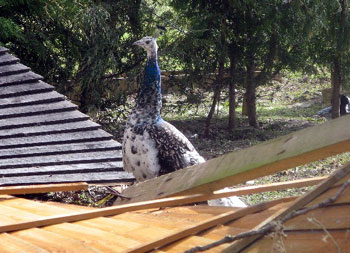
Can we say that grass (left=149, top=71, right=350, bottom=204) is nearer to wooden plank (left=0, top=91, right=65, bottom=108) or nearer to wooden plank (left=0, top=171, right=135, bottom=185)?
wooden plank (left=0, top=91, right=65, bottom=108)

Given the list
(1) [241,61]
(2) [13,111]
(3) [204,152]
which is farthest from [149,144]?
(1) [241,61]

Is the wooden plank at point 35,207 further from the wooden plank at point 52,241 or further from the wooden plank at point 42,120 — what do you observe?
the wooden plank at point 42,120

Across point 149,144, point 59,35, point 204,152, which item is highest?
point 59,35

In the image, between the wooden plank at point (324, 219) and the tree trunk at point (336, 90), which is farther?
the tree trunk at point (336, 90)

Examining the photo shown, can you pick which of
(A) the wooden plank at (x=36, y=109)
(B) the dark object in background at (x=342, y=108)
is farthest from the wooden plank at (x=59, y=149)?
(B) the dark object in background at (x=342, y=108)

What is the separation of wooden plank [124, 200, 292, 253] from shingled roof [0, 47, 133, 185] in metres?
1.73

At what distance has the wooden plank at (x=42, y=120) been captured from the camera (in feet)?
14.9

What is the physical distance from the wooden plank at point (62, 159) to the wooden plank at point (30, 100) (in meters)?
0.93

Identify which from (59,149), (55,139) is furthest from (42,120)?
(59,149)

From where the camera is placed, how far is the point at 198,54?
11.4m

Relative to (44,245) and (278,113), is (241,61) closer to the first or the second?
(278,113)

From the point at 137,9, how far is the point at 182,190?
8789mm

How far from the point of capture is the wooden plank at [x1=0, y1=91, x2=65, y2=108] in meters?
4.94

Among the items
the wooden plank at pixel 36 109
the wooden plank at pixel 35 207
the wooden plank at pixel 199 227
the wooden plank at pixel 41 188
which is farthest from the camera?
the wooden plank at pixel 36 109
